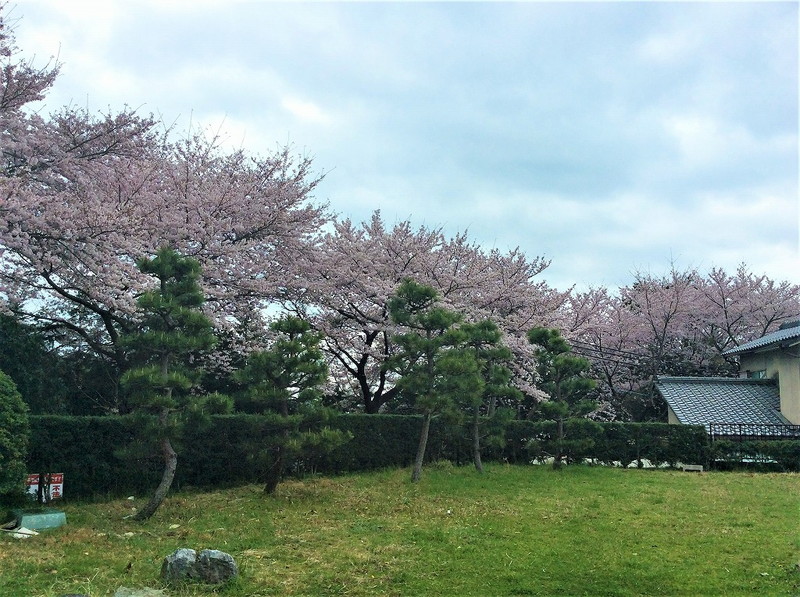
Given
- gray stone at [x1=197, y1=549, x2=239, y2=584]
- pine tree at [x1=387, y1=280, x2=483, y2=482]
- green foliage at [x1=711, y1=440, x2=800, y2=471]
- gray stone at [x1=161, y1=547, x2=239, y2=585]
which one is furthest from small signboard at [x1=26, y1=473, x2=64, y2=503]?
green foliage at [x1=711, y1=440, x2=800, y2=471]

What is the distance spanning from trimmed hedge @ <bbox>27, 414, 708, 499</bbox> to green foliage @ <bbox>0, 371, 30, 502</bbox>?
99cm

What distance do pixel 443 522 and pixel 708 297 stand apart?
16.4m

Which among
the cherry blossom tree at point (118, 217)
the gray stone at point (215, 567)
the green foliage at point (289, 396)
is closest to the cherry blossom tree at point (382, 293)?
the cherry blossom tree at point (118, 217)

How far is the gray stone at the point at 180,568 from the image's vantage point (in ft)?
15.3

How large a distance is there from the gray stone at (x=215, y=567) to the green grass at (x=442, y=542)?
93 millimetres

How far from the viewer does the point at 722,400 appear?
52.2 ft

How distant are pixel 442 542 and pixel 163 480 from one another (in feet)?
11.1

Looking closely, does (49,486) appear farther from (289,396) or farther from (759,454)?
(759,454)

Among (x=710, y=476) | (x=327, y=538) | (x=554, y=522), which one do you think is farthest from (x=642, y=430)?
(x=327, y=538)

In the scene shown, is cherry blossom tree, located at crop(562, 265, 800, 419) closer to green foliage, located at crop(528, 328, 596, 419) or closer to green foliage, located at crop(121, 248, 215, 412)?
green foliage, located at crop(528, 328, 596, 419)

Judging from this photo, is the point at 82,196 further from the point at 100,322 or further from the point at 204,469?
the point at 204,469

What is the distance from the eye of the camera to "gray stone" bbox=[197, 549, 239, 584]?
4680 millimetres

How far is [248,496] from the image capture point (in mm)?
9062

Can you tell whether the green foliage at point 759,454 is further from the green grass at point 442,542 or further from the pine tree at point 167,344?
the pine tree at point 167,344
